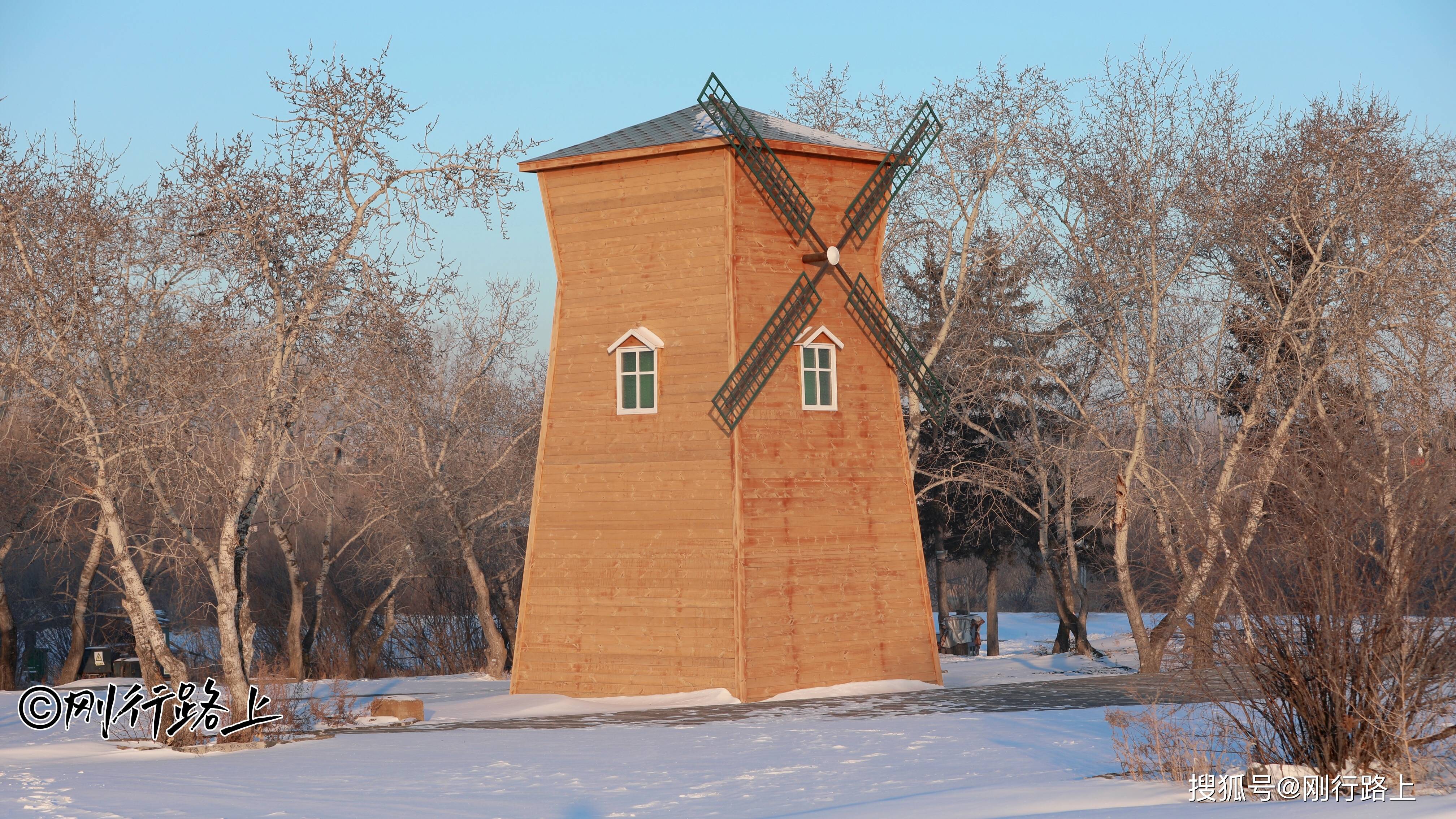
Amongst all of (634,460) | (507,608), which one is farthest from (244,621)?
(507,608)

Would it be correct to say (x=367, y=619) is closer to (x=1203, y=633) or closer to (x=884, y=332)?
(x=884, y=332)

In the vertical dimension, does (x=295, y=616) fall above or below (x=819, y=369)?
below

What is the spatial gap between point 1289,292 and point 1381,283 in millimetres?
1949

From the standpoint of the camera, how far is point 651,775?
12.2 meters

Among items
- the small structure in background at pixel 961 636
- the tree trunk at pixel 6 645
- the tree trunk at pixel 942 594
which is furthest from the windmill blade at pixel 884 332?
the tree trunk at pixel 6 645

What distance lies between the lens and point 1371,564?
1001 cm

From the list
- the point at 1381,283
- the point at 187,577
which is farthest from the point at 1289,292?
the point at 187,577

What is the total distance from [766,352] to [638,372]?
6.79ft

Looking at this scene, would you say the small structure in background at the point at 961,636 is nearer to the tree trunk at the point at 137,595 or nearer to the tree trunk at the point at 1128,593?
the tree trunk at the point at 1128,593

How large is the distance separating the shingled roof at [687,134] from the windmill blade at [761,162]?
247 millimetres

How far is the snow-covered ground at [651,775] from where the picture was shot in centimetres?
1007

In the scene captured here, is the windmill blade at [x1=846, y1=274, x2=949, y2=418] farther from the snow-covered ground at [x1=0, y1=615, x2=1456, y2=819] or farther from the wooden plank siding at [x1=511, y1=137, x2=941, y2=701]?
the snow-covered ground at [x1=0, y1=615, x2=1456, y2=819]

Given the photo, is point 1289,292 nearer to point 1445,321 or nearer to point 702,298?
point 1445,321

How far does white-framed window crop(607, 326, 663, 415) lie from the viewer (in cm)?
1880
